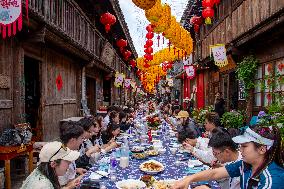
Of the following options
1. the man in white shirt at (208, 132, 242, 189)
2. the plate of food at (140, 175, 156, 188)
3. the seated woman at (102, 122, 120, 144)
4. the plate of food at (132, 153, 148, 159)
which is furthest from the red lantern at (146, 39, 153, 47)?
the plate of food at (140, 175, 156, 188)

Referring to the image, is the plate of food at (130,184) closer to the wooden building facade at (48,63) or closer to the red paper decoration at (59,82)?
the wooden building facade at (48,63)

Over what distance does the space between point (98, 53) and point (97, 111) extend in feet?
16.4

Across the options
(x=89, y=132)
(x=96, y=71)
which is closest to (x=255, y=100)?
(x=89, y=132)

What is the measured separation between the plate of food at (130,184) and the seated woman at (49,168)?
903mm

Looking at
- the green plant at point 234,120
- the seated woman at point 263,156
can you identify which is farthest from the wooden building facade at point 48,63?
the green plant at point 234,120

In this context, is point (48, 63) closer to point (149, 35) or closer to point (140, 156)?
point (140, 156)

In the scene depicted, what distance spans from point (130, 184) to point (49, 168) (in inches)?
47.8

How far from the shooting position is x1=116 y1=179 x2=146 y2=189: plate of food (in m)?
4.14

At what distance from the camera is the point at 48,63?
11789mm

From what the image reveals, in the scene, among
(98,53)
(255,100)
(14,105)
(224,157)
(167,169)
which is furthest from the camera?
(98,53)

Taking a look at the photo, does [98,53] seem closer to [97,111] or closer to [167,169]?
[97,111]

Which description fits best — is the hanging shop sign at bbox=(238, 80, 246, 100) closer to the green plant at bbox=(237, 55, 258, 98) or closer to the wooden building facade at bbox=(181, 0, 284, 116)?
the wooden building facade at bbox=(181, 0, 284, 116)

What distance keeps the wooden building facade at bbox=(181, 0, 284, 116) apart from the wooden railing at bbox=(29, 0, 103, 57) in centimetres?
632

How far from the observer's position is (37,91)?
11602mm
